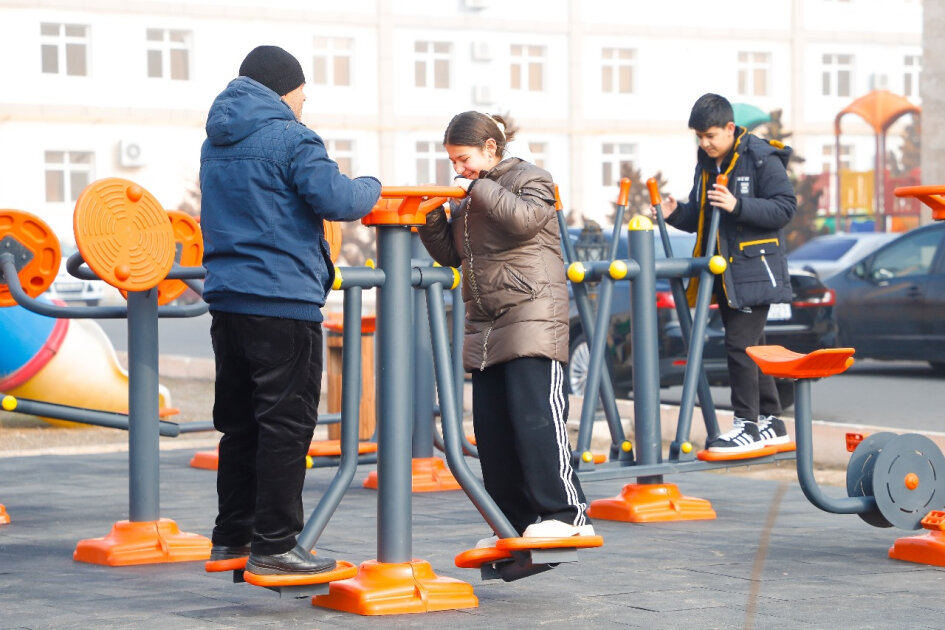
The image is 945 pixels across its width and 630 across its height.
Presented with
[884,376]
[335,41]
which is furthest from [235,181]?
[335,41]

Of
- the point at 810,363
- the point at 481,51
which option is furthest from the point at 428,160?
the point at 810,363

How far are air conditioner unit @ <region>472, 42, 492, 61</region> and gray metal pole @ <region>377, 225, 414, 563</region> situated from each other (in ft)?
147

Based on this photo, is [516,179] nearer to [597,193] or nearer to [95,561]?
[95,561]

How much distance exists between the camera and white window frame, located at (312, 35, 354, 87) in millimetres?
47594

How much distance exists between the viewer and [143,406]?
6.87 meters

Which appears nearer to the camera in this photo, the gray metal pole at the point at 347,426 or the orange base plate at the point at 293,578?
the orange base plate at the point at 293,578

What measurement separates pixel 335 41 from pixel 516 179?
42911 millimetres

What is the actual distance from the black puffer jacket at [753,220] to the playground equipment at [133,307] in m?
2.45

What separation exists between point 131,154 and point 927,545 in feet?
132

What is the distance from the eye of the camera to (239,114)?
5422 mm

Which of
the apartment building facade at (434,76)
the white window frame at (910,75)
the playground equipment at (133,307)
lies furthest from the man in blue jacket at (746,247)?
the white window frame at (910,75)

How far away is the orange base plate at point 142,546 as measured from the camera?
6.66 m

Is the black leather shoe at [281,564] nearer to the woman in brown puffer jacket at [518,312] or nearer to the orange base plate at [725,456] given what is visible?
the woman in brown puffer jacket at [518,312]

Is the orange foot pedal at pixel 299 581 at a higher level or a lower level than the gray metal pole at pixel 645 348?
lower
